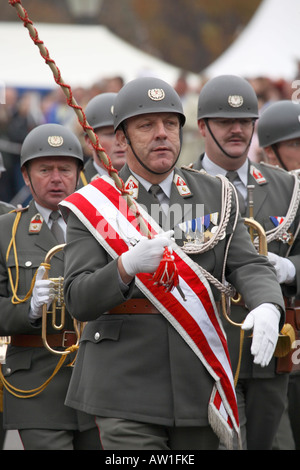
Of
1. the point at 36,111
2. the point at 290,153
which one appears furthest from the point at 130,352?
the point at 36,111

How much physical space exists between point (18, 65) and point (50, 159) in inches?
470

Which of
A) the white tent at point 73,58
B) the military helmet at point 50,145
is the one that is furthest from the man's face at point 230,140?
the white tent at point 73,58

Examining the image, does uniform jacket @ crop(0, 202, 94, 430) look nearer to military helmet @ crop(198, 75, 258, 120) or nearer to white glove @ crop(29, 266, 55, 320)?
white glove @ crop(29, 266, 55, 320)

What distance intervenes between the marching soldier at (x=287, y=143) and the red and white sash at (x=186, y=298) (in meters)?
2.63

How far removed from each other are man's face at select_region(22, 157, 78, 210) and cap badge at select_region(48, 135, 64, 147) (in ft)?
0.31

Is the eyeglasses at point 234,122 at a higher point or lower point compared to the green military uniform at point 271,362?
higher

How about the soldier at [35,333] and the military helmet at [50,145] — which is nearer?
the soldier at [35,333]

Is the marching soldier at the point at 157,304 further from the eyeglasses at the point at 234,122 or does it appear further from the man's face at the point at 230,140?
the eyeglasses at the point at 234,122

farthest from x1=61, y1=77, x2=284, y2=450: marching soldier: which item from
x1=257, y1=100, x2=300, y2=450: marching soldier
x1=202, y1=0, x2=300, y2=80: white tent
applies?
x1=202, y1=0, x2=300, y2=80: white tent

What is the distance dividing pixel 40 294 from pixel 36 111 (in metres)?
10.8

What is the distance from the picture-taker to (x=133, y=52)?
816 inches

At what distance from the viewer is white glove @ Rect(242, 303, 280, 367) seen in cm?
495

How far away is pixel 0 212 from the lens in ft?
27.3

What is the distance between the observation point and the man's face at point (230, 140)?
7.43 meters
